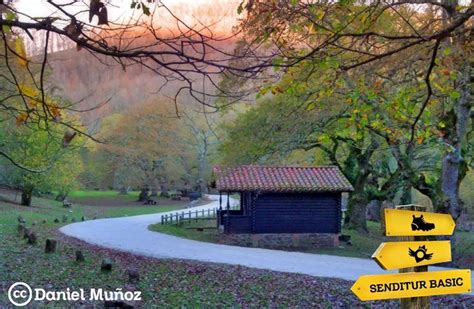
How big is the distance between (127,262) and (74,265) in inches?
70.6

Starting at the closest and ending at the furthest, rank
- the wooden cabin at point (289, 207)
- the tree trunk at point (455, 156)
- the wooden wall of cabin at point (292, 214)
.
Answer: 1. the tree trunk at point (455, 156)
2. the wooden cabin at point (289, 207)
3. the wooden wall of cabin at point (292, 214)

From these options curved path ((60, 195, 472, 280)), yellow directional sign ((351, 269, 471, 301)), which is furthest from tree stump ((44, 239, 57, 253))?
yellow directional sign ((351, 269, 471, 301))

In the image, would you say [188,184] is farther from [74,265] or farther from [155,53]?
[155,53]

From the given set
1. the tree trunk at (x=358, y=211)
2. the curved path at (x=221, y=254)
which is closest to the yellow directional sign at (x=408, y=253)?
the curved path at (x=221, y=254)

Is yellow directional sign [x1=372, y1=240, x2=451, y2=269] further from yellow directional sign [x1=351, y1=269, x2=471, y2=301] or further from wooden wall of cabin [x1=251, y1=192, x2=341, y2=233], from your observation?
wooden wall of cabin [x1=251, y1=192, x2=341, y2=233]

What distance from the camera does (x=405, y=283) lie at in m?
4.10

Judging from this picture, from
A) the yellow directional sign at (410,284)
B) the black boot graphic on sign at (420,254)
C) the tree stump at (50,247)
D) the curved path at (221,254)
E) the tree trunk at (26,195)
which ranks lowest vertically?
the curved path at (221,254)

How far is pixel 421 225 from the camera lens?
4234mm

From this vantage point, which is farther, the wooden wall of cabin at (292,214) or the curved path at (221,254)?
the wooden wall of cabin at (292,214)

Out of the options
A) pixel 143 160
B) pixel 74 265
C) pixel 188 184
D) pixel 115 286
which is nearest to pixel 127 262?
pixel 74 265

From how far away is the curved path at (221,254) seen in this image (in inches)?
579

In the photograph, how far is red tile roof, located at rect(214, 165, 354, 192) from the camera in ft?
73.9
